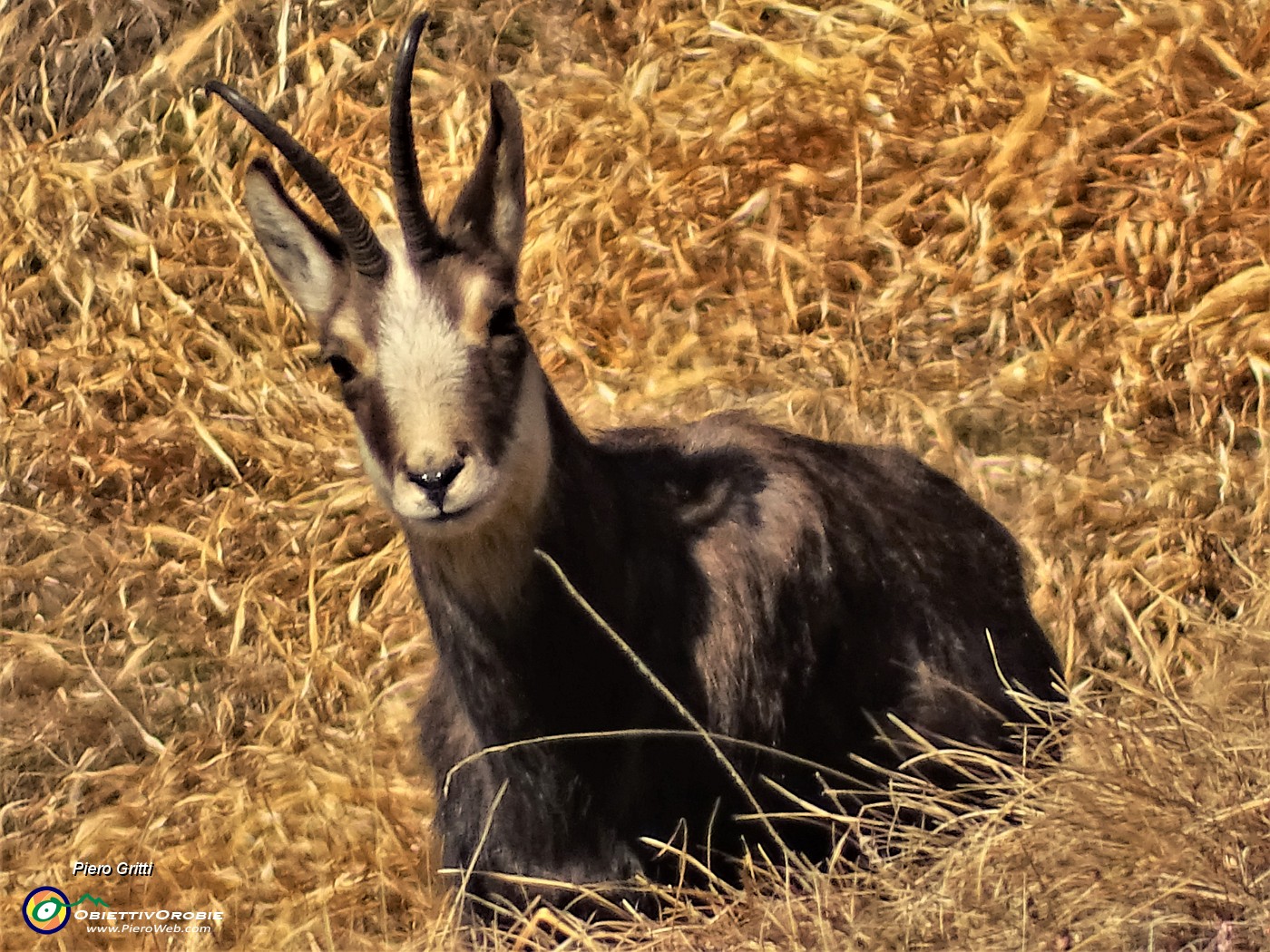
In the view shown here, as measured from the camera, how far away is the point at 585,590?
397 cm

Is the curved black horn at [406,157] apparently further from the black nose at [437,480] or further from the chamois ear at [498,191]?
the black nose at [437,480]

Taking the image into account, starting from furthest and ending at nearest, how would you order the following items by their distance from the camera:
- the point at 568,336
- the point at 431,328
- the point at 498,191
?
the point at 568,336 → the point at 498,191 → the point at 431,328

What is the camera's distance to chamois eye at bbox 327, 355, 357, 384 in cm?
381

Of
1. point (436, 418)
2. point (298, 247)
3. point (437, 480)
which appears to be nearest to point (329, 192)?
point (298, 247)

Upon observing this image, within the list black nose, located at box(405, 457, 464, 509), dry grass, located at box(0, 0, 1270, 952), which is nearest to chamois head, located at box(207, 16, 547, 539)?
black nose, located at box(405, 457, 464, 509)

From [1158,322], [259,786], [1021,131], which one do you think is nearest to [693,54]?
[1021,131]

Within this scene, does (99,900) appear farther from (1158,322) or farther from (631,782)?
(1158,322)

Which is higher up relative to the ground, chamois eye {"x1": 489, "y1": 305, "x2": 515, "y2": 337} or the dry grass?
chamois eye {"x1": 489, "y1": 305, "x2": 515, "y2": 337}

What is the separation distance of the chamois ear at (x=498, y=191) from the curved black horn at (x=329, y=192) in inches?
7.6

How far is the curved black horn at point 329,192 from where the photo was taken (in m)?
3.71

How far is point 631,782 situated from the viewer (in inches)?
160

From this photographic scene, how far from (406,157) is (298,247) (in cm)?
45

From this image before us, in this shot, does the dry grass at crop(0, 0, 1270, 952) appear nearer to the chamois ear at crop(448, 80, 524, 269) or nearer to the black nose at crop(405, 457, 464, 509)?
the black nose at crop(405, 457, 464, 509)

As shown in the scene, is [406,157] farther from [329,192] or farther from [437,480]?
[437,480]
